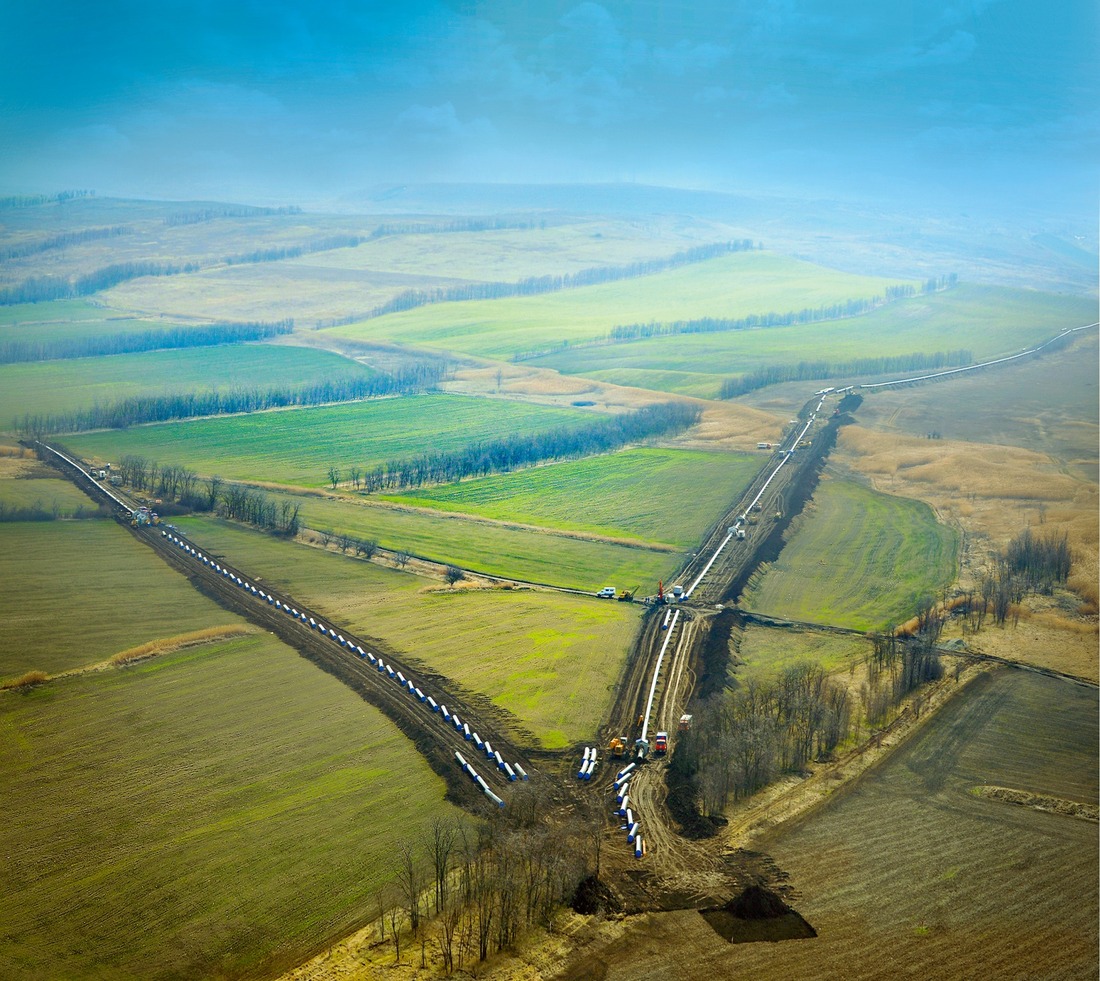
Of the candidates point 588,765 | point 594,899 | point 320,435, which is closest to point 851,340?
point 320,435

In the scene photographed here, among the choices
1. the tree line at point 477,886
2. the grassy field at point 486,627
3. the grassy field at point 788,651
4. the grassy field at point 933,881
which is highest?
the grassy field at point 486,627

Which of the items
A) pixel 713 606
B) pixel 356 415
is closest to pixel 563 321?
pixel 356 415

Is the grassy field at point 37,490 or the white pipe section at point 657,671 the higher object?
the grassy field at point 37,490

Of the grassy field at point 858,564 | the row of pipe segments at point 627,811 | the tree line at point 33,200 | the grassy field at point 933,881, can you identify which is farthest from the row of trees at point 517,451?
the tree line at point 33,200

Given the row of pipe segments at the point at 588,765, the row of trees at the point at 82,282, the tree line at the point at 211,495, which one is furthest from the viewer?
the row of trees at the point at 82,282

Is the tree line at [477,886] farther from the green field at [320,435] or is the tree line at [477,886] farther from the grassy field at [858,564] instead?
the green field at [320,435]

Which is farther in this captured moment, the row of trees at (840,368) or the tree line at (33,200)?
the tree line at (33,200)
